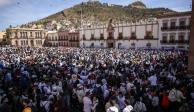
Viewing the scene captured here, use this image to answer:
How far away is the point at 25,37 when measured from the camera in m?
82.4

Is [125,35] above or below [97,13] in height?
below

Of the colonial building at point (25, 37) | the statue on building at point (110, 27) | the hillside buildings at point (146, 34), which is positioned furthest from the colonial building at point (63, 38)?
the statue on building at point (110, 27)

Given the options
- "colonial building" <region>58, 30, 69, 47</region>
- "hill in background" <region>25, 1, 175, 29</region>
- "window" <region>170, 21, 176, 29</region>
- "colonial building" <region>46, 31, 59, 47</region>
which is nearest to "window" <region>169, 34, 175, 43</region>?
"window" <region>170, 21, 176, 29</region>

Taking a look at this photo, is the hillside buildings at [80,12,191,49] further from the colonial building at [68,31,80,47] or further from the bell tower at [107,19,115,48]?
the colonial building at [68,31,80,47]

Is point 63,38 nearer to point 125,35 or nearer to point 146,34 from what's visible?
point 125,35

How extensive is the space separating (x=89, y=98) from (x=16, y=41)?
250ft

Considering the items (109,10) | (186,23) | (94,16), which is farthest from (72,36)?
(109,10)

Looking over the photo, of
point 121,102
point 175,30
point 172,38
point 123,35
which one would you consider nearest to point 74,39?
point 123,35

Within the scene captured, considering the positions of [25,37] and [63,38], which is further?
[25,37]

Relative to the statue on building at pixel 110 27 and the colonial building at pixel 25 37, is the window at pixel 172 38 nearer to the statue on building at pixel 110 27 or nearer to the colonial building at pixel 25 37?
the statue on building at pixel 110 27

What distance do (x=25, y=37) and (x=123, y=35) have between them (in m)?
38.8

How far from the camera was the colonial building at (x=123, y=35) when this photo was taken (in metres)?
49.4

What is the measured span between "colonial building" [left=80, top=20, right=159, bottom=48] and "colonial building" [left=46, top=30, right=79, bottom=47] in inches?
129

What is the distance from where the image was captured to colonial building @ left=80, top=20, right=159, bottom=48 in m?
49.4
